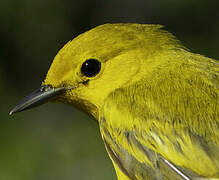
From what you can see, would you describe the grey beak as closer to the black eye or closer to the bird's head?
the bird's head

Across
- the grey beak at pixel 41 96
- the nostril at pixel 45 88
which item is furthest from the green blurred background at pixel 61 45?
the nostril at pixel 45 88

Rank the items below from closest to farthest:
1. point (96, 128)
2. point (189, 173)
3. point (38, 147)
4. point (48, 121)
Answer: point (189, 173), point (38, 147), point (96, 128), point (48, 121)

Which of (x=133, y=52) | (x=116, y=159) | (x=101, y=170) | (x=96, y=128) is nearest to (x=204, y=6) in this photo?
(x=96, y=128)

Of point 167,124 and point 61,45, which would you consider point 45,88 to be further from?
point 61,45

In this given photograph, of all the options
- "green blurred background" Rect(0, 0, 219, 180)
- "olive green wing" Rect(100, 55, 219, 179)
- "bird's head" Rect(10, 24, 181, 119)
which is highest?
"bird's head" Rect(10, 24, 181, 119)

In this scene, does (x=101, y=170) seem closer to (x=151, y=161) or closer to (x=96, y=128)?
(x=96, y=128)

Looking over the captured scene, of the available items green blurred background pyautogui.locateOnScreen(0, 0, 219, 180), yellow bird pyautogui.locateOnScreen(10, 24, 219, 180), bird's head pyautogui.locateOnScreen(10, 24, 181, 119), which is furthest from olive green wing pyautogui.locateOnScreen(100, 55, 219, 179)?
green blurred background pyautogui.locateOnScreen(0, 0, 219, 180)

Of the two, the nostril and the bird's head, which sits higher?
the bird's head
